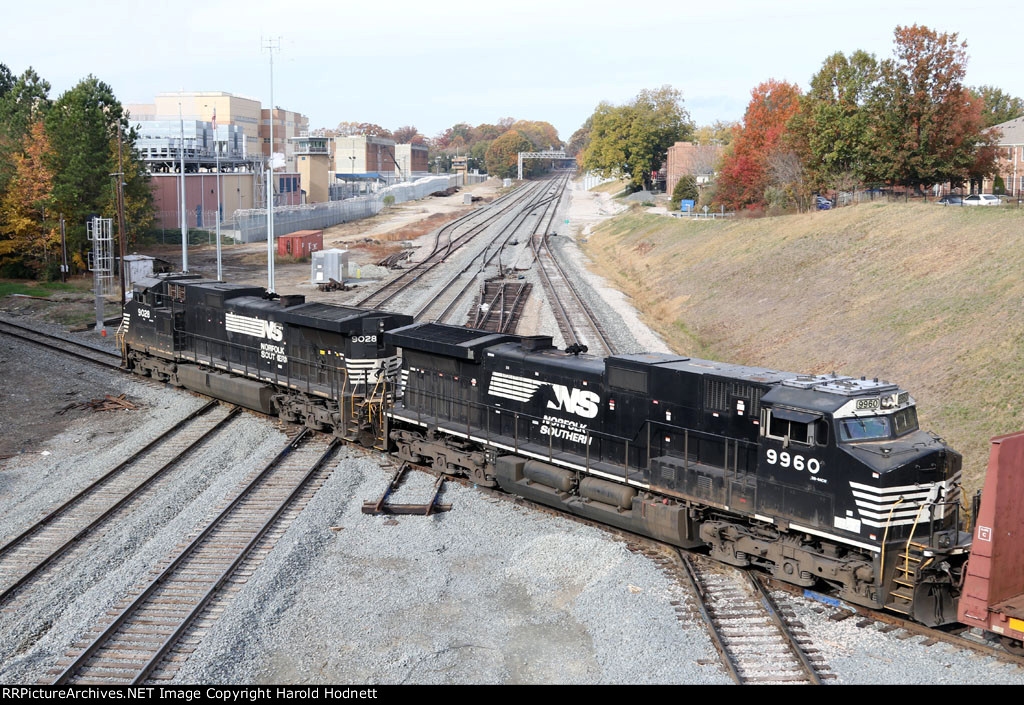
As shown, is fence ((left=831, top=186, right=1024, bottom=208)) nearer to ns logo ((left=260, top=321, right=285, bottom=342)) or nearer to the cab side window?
ns logo ((left=260, top=321, right=285, bottom=342))

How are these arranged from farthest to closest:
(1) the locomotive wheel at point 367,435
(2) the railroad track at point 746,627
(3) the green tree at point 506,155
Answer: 1. (3) the green tree at point 506,155
2. (1) the locomotive wheel at point 367,435
3. (2) the railroad track at point 746,627

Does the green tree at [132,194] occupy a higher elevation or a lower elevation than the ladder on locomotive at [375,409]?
higher

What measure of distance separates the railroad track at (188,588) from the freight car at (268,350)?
2.16 meters

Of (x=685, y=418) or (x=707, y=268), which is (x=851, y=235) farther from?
(x=685, y=418)

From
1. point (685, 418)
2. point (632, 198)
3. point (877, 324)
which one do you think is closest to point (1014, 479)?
point (685, 418)

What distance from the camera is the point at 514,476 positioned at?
1778cm

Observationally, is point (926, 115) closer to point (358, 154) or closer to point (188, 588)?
point (188, 588)

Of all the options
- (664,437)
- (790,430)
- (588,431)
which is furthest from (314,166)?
(790,430)

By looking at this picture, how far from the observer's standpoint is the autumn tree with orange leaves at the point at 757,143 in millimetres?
62616

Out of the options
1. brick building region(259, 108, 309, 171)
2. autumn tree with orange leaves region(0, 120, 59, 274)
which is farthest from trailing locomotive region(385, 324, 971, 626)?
brick building region(259, 108, 309, 171)

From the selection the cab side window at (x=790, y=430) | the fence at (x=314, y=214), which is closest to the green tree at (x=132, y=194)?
the fence at (x=314, y=214)

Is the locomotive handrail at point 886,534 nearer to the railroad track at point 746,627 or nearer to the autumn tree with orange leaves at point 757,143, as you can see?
the railroad track at point 746,627

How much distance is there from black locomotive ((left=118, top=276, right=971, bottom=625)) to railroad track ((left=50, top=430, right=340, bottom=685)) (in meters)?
2.89

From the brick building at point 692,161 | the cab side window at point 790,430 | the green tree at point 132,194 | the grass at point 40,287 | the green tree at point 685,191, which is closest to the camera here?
the cab side window at point 790,430
